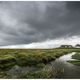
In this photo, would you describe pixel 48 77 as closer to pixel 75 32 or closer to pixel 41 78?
pixel 41 78

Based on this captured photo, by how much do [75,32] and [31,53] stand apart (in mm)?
769

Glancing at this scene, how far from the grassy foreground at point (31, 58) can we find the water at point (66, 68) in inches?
2.9

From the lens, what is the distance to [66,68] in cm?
386

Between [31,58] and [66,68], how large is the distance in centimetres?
57

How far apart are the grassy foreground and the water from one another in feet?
0.24

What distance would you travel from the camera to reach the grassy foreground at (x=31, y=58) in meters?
3.82

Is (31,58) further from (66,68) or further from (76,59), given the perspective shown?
(76,59)

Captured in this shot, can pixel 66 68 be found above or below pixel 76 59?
below

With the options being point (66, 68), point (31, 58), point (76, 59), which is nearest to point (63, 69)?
point (66, 68)

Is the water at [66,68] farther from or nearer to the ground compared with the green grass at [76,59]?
nearer to the ground

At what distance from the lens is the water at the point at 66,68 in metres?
3.83

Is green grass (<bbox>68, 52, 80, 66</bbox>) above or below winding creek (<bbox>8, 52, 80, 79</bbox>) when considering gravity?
above

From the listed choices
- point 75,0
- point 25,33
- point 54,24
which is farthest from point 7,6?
point 75,0

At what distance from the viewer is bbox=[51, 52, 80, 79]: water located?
3.83 meters
